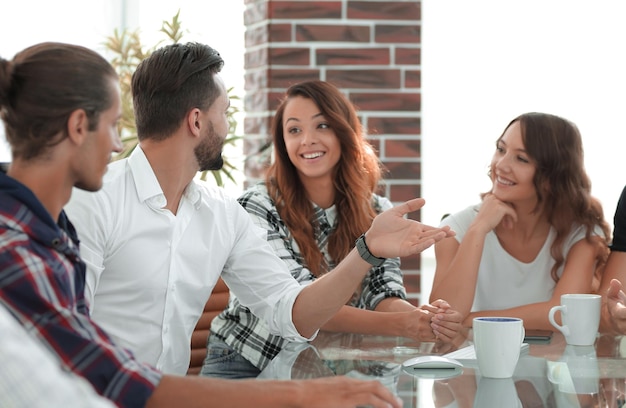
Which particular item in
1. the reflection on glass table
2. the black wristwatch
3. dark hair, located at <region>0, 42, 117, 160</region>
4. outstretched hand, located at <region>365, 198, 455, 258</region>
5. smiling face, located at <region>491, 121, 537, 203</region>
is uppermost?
dark hair, located at <region>0, 42, 117, 160</region>

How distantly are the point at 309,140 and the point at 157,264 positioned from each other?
86 centimetres

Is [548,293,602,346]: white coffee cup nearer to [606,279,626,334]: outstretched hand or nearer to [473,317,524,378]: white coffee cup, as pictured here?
[606,279,626,334]: outstretched hand

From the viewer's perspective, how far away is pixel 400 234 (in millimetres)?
1964

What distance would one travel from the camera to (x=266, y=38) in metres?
3.12

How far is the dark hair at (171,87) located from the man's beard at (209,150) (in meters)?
0.07

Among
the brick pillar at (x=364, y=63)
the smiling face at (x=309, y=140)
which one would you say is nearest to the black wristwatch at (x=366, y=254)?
the smiling face at (x=309, y=140)

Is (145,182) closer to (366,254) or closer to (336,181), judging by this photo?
(366,254)

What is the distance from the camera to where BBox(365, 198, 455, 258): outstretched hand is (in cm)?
192

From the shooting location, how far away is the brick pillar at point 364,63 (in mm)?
3117

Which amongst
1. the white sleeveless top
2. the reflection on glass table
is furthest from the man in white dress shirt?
the white sleeveless top

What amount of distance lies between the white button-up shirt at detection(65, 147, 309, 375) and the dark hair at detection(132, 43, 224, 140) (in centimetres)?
9

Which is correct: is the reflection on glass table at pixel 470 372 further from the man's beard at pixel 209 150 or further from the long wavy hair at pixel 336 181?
the long wavy hair at pixel 336 181

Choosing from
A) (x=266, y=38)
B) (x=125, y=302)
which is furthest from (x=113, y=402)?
(x=266, y=38)

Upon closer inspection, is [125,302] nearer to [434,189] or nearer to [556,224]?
[556,224]
